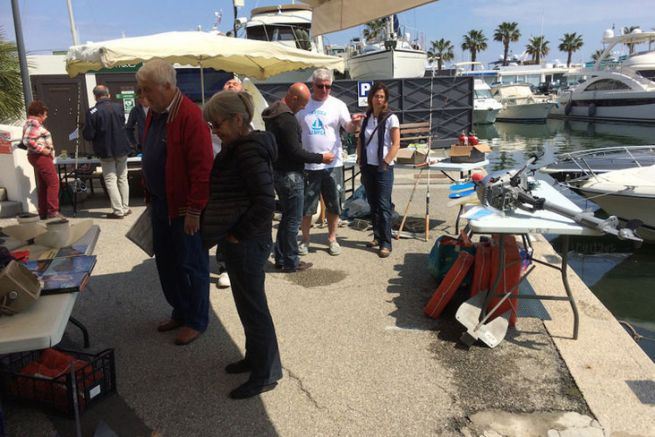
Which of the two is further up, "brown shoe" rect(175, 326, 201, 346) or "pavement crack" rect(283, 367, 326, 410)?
"brown shoe" rect(175, 326, 201, 346)

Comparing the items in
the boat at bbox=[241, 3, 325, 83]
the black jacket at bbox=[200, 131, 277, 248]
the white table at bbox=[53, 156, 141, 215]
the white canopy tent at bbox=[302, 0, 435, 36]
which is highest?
the boat at bbox=[241, 3, 325, 83]

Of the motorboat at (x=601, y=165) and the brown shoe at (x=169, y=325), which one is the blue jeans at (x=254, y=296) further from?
the motorboat at (x=601, y=165)

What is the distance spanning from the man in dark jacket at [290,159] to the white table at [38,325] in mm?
2507

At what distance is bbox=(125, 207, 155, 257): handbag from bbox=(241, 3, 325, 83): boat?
1469 cm

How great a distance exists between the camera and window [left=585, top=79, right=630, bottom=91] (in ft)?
117

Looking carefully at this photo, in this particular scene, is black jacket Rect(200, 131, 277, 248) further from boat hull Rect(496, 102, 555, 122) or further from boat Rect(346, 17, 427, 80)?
boat hull Rect(496, 102, 555, 122)

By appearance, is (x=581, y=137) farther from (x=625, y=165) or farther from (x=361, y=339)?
(x=361, y=339)

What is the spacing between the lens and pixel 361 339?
3.81m

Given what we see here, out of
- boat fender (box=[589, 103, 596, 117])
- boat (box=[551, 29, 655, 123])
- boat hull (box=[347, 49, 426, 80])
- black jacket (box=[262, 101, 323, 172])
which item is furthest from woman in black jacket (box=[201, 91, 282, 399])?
boat fender (box=[589, 103, 596, 117])

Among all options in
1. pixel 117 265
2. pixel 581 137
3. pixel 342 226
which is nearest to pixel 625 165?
pixel 342 226

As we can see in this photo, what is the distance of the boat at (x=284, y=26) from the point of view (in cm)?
1784

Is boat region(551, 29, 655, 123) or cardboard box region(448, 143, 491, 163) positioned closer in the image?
cardboard box region(448, 143, 491, 163)

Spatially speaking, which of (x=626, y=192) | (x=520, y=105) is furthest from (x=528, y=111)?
(x=626, y=192)

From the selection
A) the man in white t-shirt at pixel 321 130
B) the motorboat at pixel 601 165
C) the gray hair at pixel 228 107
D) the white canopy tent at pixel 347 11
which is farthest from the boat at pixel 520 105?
the gray hair at pixel 228 107
